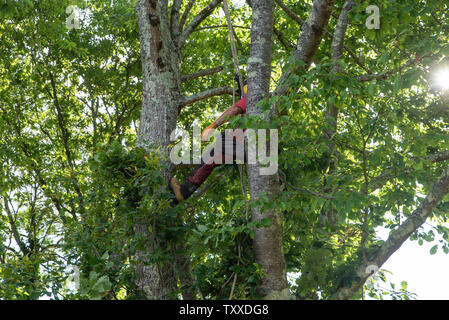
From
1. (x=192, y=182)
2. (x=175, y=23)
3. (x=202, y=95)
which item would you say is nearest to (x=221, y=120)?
(x=192, y=182)

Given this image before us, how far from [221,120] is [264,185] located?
2.72 ft

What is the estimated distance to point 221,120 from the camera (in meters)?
4.68

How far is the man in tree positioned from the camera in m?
4.57

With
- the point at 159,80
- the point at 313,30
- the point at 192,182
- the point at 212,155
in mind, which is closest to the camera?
the point at 313,30

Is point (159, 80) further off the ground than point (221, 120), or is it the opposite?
point (159, 80)

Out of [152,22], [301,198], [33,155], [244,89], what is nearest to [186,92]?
[33,155]

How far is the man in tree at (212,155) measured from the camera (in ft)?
15.0

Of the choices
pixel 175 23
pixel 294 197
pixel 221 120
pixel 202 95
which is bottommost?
pixel 294 197

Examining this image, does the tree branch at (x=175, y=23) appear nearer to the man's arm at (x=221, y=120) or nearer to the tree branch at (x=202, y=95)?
the tree branch at (x=202, y=95)

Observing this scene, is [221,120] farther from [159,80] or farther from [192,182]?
[159,80]

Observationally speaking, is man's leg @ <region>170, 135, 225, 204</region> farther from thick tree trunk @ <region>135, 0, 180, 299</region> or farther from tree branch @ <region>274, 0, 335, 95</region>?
tree branch @ <region>274, 0, 335, 95</region>

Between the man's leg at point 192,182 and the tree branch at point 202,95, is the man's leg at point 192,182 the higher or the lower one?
the lower one

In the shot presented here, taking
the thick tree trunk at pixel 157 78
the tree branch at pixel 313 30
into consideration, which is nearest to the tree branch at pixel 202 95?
the thick tree trunk at pixel 157 78

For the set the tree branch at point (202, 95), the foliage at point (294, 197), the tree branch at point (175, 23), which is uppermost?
the tree branch at point (175, 23)
